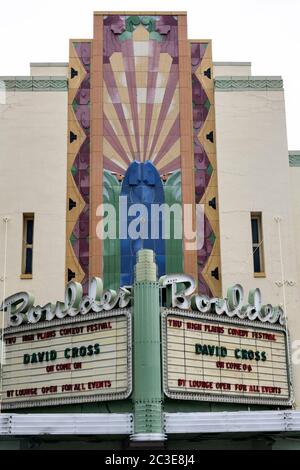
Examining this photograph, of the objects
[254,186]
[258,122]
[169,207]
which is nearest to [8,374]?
[169,207]

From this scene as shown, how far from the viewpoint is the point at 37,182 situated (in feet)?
96.1

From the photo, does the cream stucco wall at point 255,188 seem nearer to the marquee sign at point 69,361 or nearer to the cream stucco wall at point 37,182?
the cream stucco wall at point 37,182

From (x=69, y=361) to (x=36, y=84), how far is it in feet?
38.9

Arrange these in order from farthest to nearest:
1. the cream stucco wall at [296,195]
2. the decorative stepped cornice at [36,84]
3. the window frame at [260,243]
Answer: the decorative stepped cornice at [36,84]
the cream stucco wall at [296,195]
the window frame at [260,243]

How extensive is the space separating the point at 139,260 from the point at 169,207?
7238mm

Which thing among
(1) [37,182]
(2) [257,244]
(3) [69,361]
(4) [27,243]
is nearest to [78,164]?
(1) [37,182]

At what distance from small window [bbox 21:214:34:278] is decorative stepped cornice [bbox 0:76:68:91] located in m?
4.93

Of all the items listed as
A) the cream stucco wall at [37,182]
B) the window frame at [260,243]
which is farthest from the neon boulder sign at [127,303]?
the window frame at [260,243]

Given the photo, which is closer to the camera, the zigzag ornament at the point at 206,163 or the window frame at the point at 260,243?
the zigzag ornament at the point at 206,163

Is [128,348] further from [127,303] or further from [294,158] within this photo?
[294,158]

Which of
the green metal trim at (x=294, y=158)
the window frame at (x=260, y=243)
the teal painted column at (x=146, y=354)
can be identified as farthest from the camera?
the green metal trim at (x=294, y=158)

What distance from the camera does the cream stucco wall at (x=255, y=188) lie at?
28.6 meters

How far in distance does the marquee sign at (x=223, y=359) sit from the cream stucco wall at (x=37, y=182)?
6.82m

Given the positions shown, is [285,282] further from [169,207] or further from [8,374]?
[8,374]
